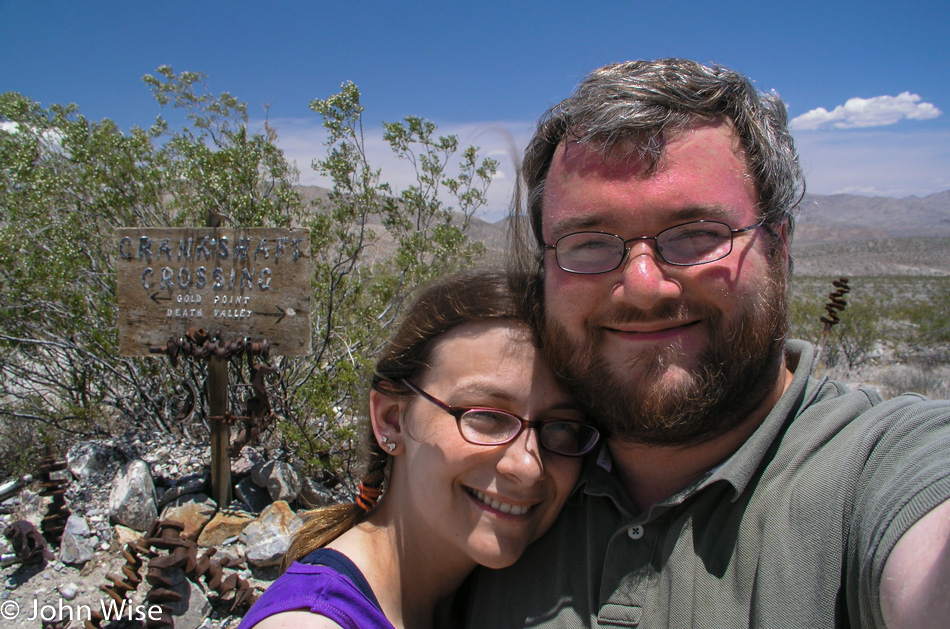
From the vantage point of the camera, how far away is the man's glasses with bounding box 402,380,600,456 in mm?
1434

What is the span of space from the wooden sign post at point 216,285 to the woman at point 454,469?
1956 mm

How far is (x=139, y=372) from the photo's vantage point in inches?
181

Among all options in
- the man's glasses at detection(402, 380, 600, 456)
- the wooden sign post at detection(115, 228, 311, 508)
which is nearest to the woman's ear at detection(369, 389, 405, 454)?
the man's glasses at detection(402, 380, 600, 456)

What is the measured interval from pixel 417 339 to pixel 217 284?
2.26 metres

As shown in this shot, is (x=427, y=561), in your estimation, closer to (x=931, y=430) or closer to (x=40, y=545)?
(x=931, y=430)

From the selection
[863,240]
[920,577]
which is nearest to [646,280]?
[920,577]

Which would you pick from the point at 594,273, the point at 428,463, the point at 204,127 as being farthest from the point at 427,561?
the point at 204,127

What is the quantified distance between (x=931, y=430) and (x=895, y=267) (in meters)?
52.4

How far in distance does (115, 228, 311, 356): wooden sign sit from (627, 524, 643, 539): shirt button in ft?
8.24

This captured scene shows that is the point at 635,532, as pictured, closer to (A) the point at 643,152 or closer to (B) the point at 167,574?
(A) the point at 643,152

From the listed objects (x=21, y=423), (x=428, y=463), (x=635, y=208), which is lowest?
(x=21, y=423)

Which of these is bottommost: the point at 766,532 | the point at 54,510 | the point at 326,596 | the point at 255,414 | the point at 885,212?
the point at 54,510

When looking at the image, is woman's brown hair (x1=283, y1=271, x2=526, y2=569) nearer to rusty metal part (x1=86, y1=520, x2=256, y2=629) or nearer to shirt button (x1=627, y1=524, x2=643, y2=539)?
shirt button (x1=627, y1=524, x2=643, y2=539)

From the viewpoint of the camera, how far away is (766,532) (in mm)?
1109
